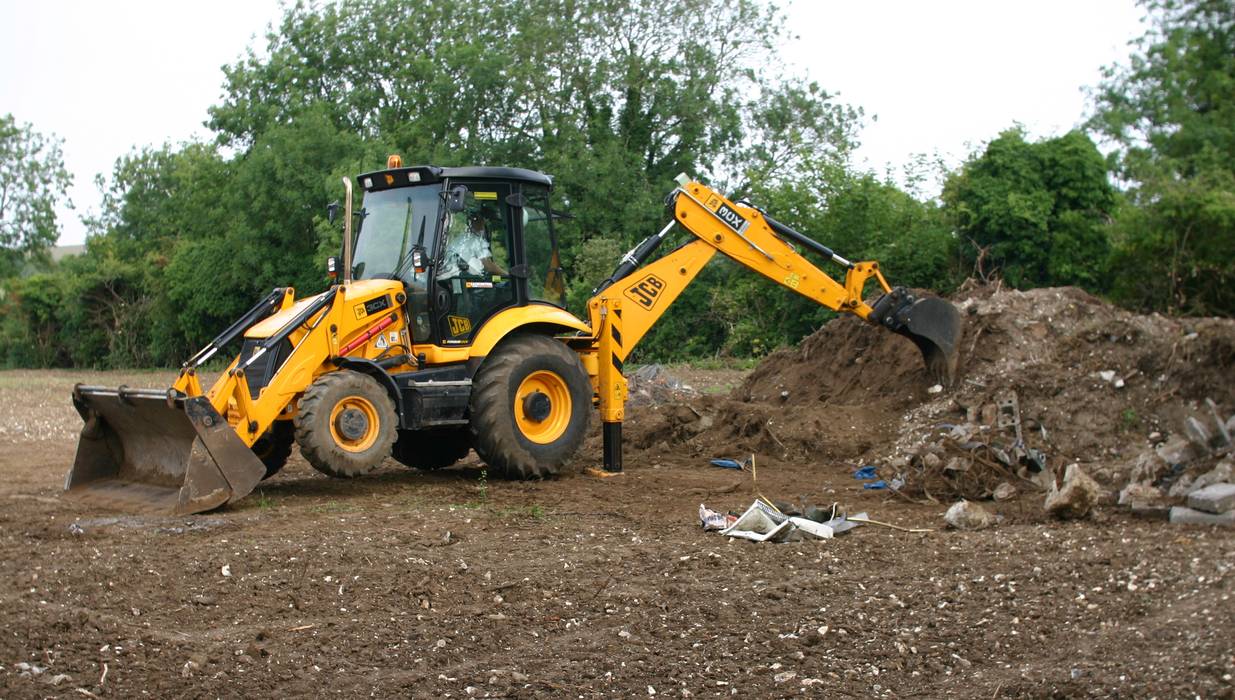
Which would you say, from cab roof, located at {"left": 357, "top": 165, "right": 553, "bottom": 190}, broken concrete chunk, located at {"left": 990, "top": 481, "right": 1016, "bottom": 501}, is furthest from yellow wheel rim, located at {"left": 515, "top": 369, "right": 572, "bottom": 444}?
broken concrete chunk, located at {"left": 990, "top": 481, "right": 1016, "bottom": 501}

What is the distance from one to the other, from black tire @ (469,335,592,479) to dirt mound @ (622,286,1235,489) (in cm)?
202

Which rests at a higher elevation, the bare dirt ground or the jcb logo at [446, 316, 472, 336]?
the jcb logo at [446, 316, 472, 336]

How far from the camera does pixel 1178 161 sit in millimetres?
25984

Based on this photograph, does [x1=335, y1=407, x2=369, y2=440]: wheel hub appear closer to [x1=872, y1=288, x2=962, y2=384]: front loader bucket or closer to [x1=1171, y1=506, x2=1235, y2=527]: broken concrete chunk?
[x1=872, y1=288, x2=962, y2=384]: front loader bucket

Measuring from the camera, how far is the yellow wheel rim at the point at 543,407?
10.9 m

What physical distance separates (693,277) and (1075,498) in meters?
4.62

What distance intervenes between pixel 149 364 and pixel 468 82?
13.8 m

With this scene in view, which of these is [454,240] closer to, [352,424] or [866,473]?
[352,424]

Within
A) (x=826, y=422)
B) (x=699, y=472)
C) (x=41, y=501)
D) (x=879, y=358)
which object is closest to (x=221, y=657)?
(x=41, y=501)

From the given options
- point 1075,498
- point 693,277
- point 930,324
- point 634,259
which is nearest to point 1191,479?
point 1075,498

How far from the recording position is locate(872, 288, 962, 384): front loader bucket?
12.4 metres

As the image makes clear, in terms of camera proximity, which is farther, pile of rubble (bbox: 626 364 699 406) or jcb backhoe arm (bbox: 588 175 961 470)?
pile of rubble (bbox: 626 364 699 406)

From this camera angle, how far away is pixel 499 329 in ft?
35.2

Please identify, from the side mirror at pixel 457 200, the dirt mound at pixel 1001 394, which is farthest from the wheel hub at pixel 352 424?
the dirt mound at pixel 1001 394
